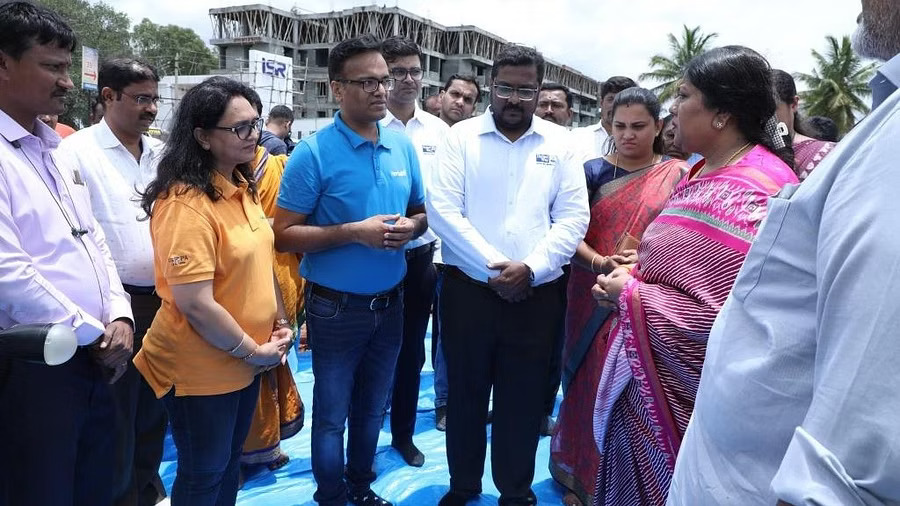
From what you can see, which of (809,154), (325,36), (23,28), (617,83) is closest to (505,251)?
(809,154)

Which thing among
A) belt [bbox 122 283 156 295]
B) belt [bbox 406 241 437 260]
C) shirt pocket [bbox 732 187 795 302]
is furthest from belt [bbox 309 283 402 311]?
shirt pocket [bbox 732 187 795 302]

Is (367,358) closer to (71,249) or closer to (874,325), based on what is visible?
(71,249)

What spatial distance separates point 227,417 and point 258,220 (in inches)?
28.6

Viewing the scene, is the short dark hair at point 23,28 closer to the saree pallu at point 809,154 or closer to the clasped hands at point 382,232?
the clasped hands at point 382,232

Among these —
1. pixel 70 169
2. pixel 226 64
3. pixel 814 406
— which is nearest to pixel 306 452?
pixel 70 169

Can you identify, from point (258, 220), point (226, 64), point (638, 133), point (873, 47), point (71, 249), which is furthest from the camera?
point (226, 64)

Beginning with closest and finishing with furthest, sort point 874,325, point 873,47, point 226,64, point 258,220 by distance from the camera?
point 874,325 < point 873,47 < point 258,220 < point 226,64

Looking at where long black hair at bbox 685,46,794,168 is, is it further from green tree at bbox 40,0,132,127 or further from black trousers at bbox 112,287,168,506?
green tree at bbox 40,0,132,127

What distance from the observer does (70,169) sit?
2.32 m

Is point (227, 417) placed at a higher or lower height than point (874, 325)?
lower

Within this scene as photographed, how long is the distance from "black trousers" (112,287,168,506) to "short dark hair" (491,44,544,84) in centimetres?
197

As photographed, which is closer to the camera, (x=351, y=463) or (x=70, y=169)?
(x=70, y=169)

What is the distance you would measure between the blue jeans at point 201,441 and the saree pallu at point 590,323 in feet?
5.40

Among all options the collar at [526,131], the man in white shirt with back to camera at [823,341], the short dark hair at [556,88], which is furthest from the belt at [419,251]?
the man in white shirt with back to camera at [823,341]
